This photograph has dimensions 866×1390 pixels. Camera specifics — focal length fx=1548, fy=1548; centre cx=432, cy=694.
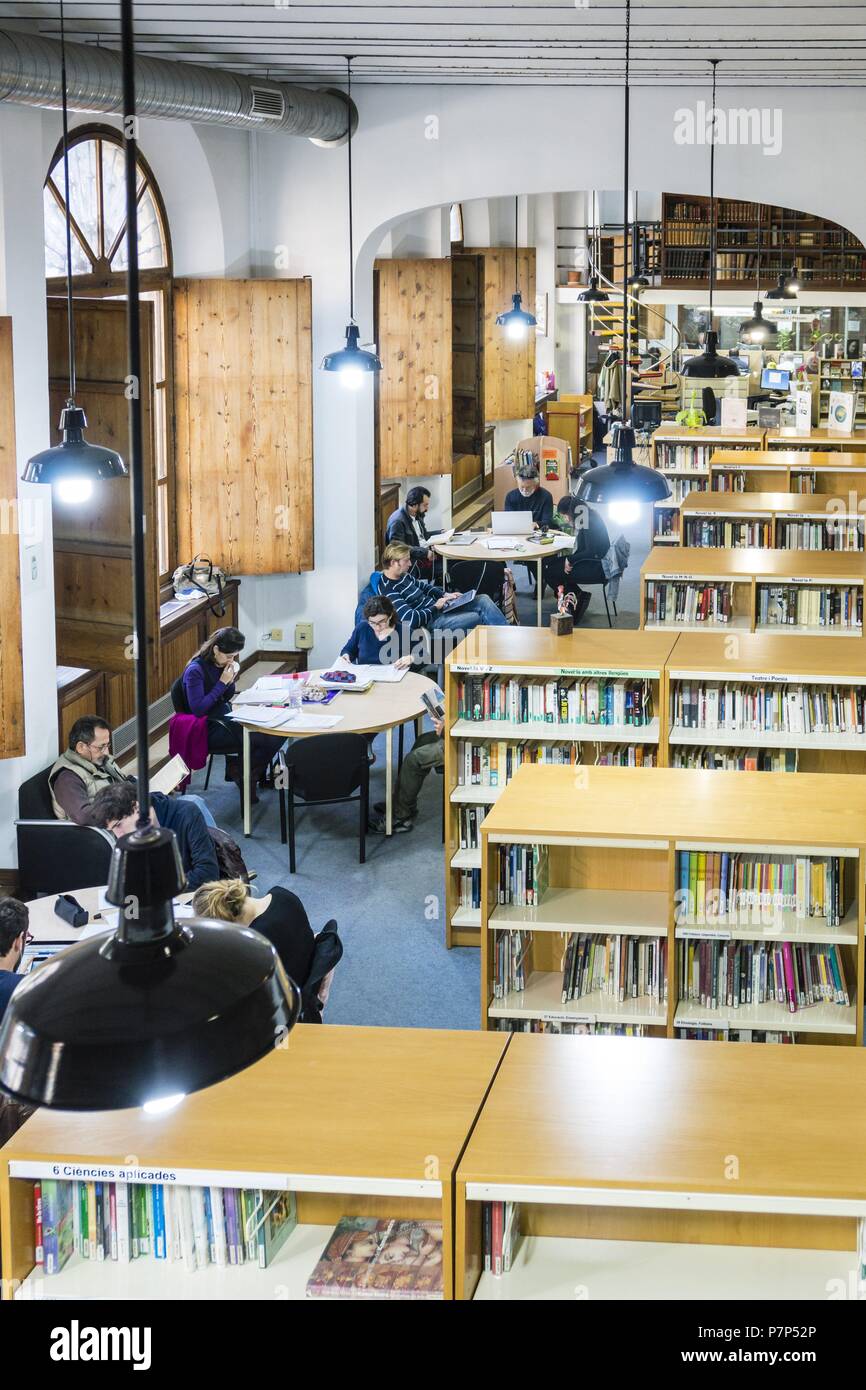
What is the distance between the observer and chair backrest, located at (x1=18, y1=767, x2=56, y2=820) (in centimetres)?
783

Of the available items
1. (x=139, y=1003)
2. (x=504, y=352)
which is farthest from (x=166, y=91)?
(x=504, y=352)

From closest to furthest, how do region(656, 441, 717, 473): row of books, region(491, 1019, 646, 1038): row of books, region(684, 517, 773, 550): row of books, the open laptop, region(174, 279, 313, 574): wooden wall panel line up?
region(491, 1019, 646, 1038): row of books < region(174, 279, 313, 574): wooden wall panel < region(684, 517, 773, 550): row of books < region(656, 441, 717, 473): row of books < the open laptop

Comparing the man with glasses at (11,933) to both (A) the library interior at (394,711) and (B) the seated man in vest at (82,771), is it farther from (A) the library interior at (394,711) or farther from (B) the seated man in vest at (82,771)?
(B) the seated man in vest at (82,771)

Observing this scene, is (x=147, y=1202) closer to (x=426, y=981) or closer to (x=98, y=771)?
(x=426, y=981)

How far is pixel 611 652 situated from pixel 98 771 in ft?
8.57

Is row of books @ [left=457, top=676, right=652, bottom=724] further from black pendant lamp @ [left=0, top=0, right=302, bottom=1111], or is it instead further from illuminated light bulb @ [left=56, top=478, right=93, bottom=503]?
black pendant lamp @ [left=0, top=0, right=302, bottom=1111]

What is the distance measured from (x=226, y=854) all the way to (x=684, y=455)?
7.99 metres

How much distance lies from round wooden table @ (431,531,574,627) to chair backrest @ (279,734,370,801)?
4.90m

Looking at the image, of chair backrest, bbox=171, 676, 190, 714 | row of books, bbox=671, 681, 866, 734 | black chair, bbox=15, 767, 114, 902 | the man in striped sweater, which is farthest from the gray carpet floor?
row of books, bbox=671, 681, 866, 734

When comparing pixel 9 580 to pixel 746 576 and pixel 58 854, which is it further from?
pixel 746 576

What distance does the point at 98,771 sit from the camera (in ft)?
25.4

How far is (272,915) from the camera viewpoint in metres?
5.78

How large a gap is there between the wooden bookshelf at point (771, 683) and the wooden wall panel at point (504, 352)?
40.9 ft
